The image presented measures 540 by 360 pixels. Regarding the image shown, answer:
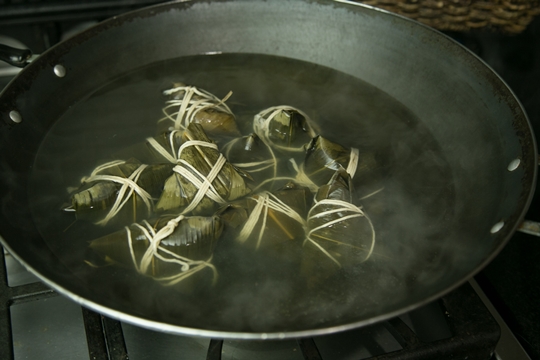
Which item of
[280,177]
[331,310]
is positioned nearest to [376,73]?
[280,177]

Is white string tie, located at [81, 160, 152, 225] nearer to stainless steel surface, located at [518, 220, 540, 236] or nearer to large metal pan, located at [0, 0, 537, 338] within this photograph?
large metal pan, located at [0, 0, 537, 338]

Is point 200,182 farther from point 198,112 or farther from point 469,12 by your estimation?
point 469,12

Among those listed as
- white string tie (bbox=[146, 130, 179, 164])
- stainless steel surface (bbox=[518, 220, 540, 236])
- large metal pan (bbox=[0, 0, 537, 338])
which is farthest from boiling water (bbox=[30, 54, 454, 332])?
stainless steel surface (bbox=[518, 220, 540, 236])

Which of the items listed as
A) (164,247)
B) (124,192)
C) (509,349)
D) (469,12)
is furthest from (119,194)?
(469,12)

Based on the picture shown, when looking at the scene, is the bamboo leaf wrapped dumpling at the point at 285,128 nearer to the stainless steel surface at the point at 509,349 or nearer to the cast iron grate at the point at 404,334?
the cast iron grate at the point at 404,334

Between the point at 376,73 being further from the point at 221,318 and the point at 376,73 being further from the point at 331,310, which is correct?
the point at 221,318
